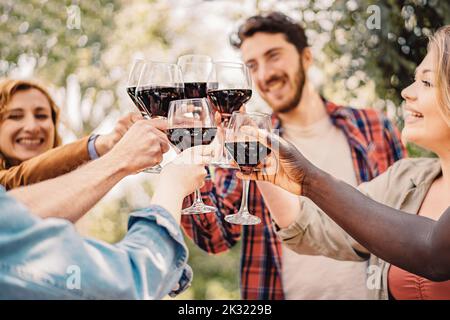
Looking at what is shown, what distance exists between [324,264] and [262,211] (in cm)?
36

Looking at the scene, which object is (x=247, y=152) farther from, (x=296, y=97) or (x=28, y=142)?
(x=296, y=97)

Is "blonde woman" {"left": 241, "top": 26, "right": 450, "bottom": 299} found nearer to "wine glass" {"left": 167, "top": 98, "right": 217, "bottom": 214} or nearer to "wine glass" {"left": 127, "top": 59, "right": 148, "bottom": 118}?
"wine glass" {"left": 167, "top": 98, "right": 217, "bottom": 214}

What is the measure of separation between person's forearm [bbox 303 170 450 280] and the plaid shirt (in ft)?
3.39

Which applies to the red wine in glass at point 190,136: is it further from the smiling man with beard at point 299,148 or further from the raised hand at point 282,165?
the smiling man with beard at point 299,148

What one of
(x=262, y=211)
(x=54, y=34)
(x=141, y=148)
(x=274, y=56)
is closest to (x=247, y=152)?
(x=141, y=148)

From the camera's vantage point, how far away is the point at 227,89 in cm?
152

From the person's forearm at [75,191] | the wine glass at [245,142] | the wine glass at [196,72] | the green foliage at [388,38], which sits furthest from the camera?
the green foliage at [388,38]

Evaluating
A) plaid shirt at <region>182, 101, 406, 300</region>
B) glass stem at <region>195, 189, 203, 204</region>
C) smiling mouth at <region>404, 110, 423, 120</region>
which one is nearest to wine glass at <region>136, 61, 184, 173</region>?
glass stem at <region>195, 189, 203, 204</region>

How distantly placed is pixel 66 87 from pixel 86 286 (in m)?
5.22

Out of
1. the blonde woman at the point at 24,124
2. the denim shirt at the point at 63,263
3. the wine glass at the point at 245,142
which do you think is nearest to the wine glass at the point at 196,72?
the wine glass at the point at 245,142

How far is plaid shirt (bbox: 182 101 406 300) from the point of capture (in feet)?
8.74

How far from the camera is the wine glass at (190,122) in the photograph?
139cm

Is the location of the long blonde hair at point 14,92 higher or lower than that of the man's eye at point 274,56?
lower
